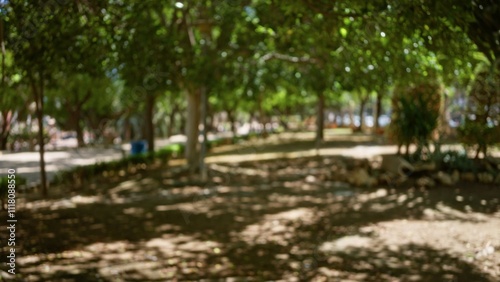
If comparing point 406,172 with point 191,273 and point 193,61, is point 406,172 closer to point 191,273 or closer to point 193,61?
point 193,61

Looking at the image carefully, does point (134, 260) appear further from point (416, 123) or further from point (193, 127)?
point (193, 127)

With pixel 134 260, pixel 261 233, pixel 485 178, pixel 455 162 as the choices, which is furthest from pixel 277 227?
pixel 455 162

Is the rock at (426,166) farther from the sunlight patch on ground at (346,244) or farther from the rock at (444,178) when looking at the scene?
the sunlight patch on ground at (346,244)

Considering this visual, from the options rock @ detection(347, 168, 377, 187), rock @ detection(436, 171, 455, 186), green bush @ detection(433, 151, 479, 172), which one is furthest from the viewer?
rock @ detection(347, 168, 377, 187)

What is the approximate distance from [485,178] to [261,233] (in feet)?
20.8

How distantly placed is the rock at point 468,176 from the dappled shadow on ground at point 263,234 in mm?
564

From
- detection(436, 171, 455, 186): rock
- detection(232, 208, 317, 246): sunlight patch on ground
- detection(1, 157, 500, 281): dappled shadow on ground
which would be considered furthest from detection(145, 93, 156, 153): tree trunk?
detection(436, 171, 455, 186): rock

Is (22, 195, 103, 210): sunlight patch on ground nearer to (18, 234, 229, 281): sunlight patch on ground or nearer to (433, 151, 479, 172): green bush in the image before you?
(18, 234, 229, 281): sunlight patch on ground

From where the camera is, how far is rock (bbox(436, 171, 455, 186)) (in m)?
11.8

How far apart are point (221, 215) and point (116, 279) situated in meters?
4.23

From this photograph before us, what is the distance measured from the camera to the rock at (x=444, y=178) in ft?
38.7

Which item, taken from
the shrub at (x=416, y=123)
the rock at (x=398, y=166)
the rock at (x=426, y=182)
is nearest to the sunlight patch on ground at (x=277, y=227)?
the rock at (x=426, y=182)

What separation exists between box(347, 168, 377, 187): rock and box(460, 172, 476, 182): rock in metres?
2.23

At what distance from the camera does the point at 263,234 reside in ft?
28.3
